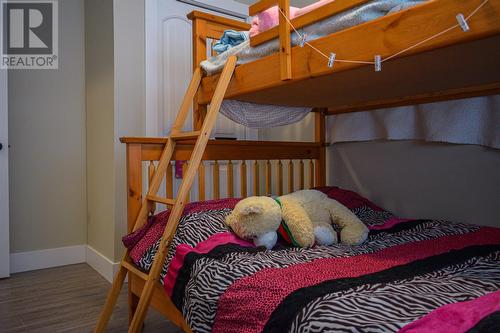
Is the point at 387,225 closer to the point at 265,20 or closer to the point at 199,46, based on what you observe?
the point at 265,20

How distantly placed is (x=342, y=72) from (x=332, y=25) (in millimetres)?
160

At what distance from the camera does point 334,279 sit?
3.49ft

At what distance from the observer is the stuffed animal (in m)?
1.46

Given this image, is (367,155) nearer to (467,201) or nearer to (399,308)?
(467,201)

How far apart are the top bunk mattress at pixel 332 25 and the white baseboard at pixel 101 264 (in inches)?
62.5

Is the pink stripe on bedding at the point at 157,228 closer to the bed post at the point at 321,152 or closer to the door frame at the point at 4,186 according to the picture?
the bed post at the point at 321,152

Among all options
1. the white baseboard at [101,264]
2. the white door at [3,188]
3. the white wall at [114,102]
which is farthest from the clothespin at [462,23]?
the white door at [3,188]

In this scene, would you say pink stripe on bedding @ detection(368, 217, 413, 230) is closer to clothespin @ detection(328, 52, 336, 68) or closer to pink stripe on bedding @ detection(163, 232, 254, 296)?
pink stripe on bedding @ detection(163, 232, 254, 296)

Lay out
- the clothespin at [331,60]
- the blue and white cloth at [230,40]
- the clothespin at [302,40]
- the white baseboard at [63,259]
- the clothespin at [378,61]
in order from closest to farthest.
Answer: the clothespin at [378,61] < the clothespin at [331,60] < the clothespin at [302,40] < the blue and white cloth at [230,40] < the white baseboard at [63,259]

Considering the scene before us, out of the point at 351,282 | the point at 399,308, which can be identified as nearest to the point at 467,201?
the point at 351,282

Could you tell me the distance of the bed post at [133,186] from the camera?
1791 millimetres

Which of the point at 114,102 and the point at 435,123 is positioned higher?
the point at 114,102

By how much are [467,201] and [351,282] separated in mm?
1285

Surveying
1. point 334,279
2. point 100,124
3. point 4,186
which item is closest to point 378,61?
point 334,279
